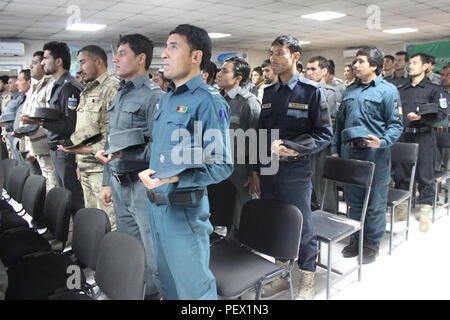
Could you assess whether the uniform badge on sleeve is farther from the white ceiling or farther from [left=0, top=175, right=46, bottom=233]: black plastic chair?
the white ceiling

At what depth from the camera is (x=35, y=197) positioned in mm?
2627

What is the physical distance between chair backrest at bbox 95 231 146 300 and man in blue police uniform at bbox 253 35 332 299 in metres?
1.07

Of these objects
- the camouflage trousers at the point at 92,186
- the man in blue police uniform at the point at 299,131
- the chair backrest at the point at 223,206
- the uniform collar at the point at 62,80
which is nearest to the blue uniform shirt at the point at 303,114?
the man in blue police uniform at the point at 299,131

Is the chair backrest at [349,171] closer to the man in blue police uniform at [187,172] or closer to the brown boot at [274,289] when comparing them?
the brown boot at [274,289]

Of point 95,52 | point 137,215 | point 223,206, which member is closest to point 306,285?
point 223,206

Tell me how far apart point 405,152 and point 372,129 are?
2.19 ft

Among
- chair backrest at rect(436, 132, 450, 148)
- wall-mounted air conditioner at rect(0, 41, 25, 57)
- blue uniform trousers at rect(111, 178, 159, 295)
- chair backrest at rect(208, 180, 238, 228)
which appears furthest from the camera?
wall-mounted air conditioner at rect(0, 41, 25, 57)

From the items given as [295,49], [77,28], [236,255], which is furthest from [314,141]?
→ [77,28]

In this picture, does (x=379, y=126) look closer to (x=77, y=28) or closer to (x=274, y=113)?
(x=274, y=113)

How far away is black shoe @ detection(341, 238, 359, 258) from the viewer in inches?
116

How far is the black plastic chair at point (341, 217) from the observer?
226 cm

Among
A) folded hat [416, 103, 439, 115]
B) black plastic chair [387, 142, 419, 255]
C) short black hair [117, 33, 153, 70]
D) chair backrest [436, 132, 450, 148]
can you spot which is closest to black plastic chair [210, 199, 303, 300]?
short black hair [117, 33, 153, 70]

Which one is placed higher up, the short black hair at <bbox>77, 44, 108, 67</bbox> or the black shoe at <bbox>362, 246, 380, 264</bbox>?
the short black hair at <bbox>77, 44, 108, 67</bbox>

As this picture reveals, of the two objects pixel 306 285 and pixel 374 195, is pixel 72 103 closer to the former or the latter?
pixel 306 285
